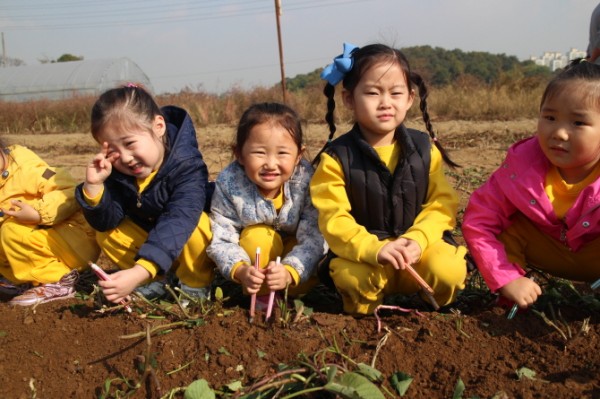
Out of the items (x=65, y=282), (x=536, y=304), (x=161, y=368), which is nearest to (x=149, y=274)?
(x=161, y=368)

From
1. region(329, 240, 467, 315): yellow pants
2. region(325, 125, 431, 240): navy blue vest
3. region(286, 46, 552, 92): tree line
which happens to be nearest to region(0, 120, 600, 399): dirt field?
region(329, 240, 467, 315): yellow pants

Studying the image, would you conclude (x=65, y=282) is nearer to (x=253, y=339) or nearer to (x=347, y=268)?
(x=253, y=339)

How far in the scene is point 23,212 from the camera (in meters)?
2.72

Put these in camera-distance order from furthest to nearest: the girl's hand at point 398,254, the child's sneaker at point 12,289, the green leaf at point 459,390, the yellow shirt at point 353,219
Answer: the child's sneaker at point 12,289 < the yellow shirt at point 353,219 < the girl's hand at point 398,254 < the green leaf at point 459,390

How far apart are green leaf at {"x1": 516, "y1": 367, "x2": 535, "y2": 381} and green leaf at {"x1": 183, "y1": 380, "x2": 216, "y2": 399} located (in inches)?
40.6

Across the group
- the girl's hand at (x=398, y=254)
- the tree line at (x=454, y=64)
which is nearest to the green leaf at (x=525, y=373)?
the girl's hand at (x=398, y=254)

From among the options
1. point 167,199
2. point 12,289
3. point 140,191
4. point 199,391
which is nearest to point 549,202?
point 199,391

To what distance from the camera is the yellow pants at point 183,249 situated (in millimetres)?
2590

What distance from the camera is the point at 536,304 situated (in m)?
2.28

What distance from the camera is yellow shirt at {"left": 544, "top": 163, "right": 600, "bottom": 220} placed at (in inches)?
87.0

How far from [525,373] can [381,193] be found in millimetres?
972

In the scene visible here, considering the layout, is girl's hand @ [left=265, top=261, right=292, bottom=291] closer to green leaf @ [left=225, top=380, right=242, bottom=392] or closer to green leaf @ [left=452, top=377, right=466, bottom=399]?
green leaf @ [left=225, top=380, right=242, bottom=392]

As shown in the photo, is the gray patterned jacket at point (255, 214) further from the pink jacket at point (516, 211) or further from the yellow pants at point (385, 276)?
the pink jacket at point (516, 211)

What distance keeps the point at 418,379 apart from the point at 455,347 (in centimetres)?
25
